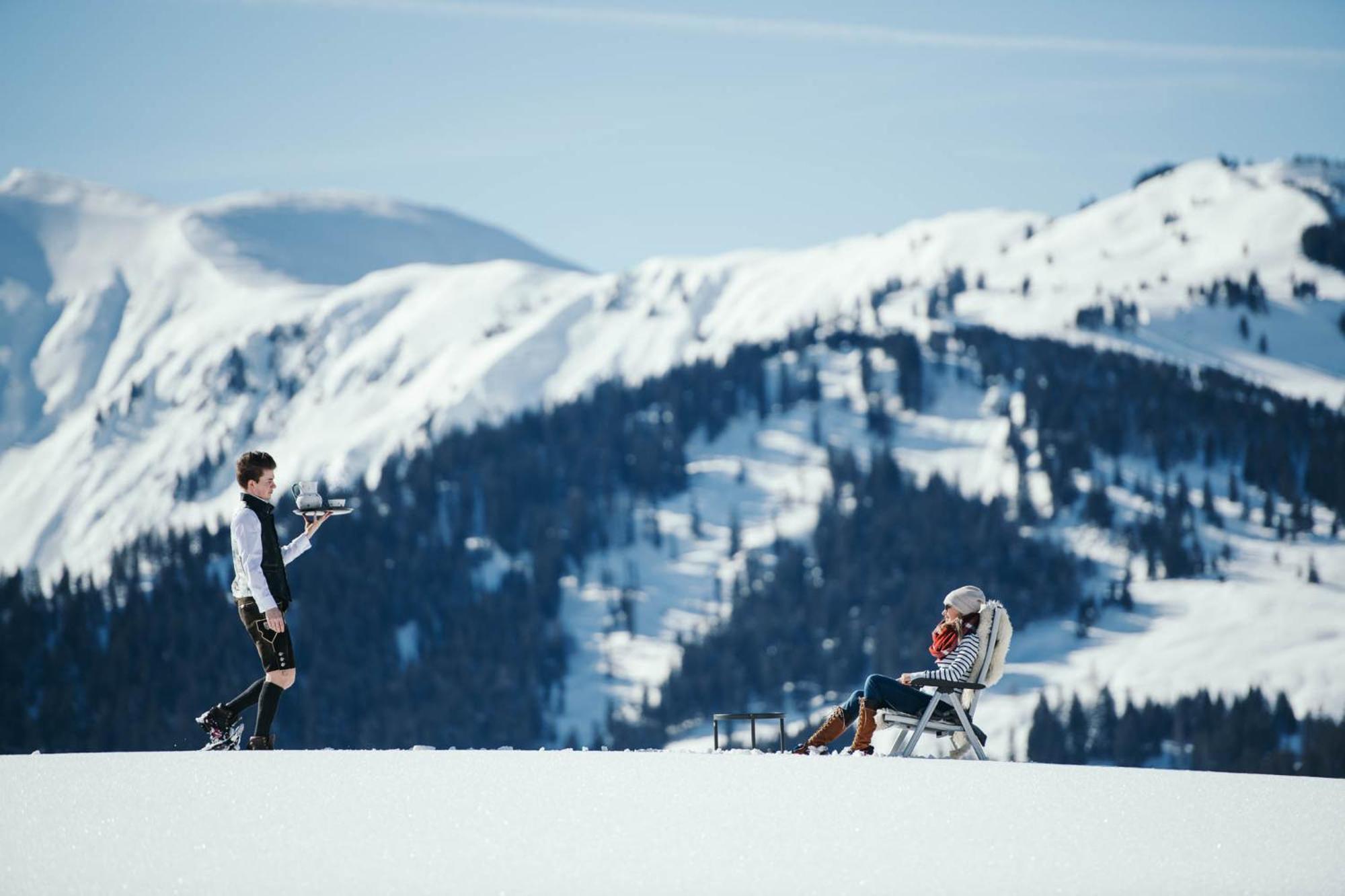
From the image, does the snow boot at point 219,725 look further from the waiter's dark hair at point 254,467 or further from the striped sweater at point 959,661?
the striped sweater at point 959,661

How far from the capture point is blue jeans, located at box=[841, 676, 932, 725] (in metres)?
14.6

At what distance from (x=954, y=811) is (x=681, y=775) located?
241 cm

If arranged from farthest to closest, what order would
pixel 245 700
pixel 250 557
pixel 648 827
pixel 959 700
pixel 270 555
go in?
pixel 959 700
pixel 245 700
pixel 270 555
pixel 250 557
pixel 648 827

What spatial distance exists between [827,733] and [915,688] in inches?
37.1

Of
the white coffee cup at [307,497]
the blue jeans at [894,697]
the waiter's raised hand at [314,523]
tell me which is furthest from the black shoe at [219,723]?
the blue jeans at [894,697]

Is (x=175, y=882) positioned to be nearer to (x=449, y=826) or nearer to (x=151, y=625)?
(x=449, y=826)

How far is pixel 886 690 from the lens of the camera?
573 inches

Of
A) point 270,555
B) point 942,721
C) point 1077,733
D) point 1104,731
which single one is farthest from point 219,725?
point 1104,731

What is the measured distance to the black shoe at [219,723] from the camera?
14180 mm

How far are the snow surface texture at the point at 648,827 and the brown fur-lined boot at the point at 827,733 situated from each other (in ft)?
3.95

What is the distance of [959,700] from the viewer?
14.6 meters

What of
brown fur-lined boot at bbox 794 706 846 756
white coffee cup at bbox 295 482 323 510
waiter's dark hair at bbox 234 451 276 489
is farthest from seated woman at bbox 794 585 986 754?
waiter's dark hair at bbox 234 451 276 489

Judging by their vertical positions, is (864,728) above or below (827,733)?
above

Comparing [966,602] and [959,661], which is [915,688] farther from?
[966,602]
